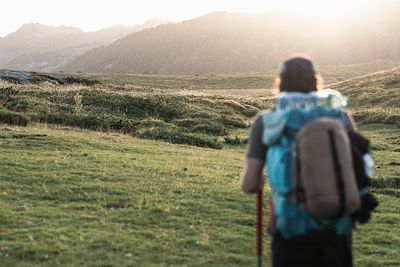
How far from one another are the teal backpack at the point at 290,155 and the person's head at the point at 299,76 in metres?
0.20

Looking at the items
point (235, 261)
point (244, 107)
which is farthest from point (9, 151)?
point (244, 107)

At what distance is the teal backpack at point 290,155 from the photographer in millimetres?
5277

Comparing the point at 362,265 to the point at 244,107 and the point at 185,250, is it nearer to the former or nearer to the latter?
the point at 185,250

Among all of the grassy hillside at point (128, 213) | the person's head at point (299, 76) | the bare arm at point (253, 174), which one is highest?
the person's head at point (299, 76)

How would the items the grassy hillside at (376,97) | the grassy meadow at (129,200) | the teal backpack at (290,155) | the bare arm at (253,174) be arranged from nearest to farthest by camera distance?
the teal backpack at (290,155)
the bare arm at (253,174)
the grassy meadow at (129,200)
the grassy hillside at (376,97)

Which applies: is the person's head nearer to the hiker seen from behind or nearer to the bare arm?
the hiker seen from behind

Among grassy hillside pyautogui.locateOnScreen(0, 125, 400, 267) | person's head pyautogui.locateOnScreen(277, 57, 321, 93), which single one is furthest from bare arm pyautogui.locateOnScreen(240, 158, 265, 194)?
grassy hillside pyautogui.locateOnScreen(0, 125, 400, 267)

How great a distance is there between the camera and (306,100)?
554cm

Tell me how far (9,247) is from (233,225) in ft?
16.2

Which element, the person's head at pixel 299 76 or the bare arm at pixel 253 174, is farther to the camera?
the person's head at pixel 299 76

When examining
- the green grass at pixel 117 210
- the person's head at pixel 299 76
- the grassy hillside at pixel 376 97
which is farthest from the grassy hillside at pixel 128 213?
the grassy hillside at pixel 376 97

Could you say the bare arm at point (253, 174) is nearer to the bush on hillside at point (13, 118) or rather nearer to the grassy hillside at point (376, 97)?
the bush on hillside at point (13, 118)

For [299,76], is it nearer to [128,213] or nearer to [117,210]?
[128,213]

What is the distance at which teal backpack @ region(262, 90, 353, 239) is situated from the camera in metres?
5.28
